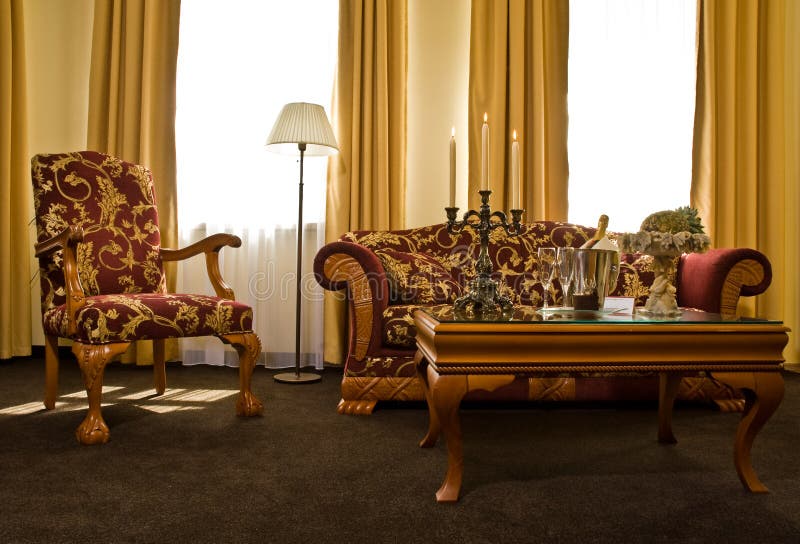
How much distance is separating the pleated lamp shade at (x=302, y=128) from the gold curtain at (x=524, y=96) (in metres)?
0.99

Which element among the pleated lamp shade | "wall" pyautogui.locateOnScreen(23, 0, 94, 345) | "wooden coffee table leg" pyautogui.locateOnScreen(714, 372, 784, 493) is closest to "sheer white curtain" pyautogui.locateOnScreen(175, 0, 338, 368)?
the pleated lamp shade

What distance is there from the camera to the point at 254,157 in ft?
12.8

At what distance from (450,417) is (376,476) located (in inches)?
14.4

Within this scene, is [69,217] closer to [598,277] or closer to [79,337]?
[79,337]

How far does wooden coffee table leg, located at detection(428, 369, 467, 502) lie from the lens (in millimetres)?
1598

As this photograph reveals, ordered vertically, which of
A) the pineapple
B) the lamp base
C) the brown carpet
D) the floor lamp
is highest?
the floor lamp

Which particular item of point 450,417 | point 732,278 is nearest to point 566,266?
point 450,417

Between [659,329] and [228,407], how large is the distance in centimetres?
187

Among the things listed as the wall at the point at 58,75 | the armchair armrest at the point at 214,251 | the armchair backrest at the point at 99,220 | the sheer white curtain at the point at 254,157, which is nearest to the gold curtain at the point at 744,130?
the sheer white curtain at the point at 254,157

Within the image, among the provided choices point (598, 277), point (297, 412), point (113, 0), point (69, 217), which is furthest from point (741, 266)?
point (113, 0)

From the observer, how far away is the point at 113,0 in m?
3.90

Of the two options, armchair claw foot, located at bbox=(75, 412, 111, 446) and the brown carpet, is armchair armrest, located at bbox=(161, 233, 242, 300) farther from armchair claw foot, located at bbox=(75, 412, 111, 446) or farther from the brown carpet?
armchair claw foot, located at bbox=(75, 412, 111, 446)

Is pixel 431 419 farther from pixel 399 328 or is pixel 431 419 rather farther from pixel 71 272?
pixel 71 272

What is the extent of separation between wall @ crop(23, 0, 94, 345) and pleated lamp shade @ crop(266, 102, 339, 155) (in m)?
1.62
